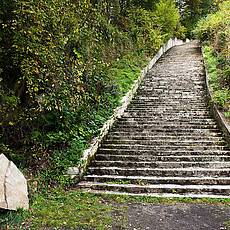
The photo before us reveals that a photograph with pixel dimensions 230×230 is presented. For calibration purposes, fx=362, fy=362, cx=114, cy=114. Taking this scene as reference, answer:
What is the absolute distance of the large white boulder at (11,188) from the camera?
5.57 m

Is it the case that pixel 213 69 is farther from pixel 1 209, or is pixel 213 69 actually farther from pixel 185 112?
pixel 1 209

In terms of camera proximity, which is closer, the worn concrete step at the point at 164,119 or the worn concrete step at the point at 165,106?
the worn concrete step at the point at 164,119

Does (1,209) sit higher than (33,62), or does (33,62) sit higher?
(33,62)

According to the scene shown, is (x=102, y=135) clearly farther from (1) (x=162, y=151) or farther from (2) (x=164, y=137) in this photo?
(2) (x=164, y=137)

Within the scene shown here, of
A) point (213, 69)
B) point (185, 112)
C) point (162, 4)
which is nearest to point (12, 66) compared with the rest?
point (185, 112)

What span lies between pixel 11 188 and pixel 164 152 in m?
4.63

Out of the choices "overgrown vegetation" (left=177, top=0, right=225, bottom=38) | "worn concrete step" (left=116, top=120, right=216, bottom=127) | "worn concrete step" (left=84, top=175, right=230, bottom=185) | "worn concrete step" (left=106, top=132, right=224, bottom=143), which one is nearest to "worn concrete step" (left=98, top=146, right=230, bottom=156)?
"worn concrete step" (left=106, top=132, right=224, bottom=143)

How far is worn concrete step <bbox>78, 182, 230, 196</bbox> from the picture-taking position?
7508 millimetres

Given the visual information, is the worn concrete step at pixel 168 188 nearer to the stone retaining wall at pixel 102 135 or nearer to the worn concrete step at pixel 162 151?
the stone retaining wall at pixel 102 135

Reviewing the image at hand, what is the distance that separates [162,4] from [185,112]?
15.6 m

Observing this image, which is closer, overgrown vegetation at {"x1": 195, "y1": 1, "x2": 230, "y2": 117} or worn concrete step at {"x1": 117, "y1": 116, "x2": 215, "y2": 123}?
worn concrete step at {"x1": 117, "y1": 116, "x2": 215, "y2": 123}

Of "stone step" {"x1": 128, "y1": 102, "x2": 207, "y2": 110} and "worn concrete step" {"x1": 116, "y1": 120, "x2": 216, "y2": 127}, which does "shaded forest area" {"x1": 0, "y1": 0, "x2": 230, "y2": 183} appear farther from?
"stone step" {"x1": 128, "y1": 102, "x2": 207, "y2": 110}

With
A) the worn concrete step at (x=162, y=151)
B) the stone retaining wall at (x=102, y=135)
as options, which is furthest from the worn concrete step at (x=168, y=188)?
the worn concrete step at (x=162, y=151)

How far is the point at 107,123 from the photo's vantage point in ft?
34.4
